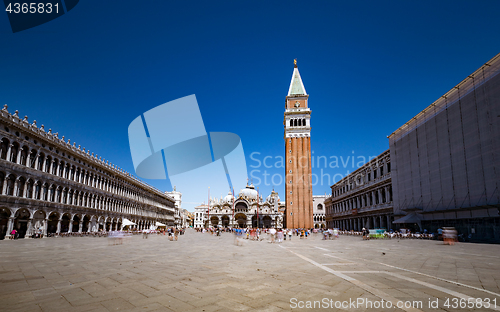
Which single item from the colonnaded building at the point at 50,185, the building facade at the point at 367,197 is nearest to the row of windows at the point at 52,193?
the colonnaded building at the point at 50,185

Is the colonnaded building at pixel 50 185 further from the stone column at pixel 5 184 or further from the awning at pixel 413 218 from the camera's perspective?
the awning at pixel 413 218

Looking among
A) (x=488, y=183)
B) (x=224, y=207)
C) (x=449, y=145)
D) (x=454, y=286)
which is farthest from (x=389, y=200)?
(x=224, y=207)

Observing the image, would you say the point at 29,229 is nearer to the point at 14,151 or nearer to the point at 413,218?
the point at 14,151

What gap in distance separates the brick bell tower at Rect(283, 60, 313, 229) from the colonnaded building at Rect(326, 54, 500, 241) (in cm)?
2760

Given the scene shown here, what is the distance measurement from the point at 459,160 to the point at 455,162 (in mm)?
517

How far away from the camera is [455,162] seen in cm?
2520

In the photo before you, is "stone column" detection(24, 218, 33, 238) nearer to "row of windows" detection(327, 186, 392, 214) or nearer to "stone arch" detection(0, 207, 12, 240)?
"stone arch" detection(0, 207, 12, 240)

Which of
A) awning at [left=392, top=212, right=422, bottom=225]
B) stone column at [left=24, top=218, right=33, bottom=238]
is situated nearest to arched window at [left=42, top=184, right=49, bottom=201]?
stone column at [left=24, top=218, right=33, bottom=238]

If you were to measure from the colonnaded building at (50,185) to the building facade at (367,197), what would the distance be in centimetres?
4019

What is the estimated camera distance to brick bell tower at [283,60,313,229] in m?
64.2

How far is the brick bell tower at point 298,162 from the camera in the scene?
211 feet

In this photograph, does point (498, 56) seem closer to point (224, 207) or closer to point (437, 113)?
point (437, 113)

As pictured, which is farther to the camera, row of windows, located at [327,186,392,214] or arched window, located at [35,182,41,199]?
row of windows, located at [327,186,392,214]

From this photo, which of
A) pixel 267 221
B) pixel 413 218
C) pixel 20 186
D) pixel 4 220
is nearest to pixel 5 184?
pixel 20 186
